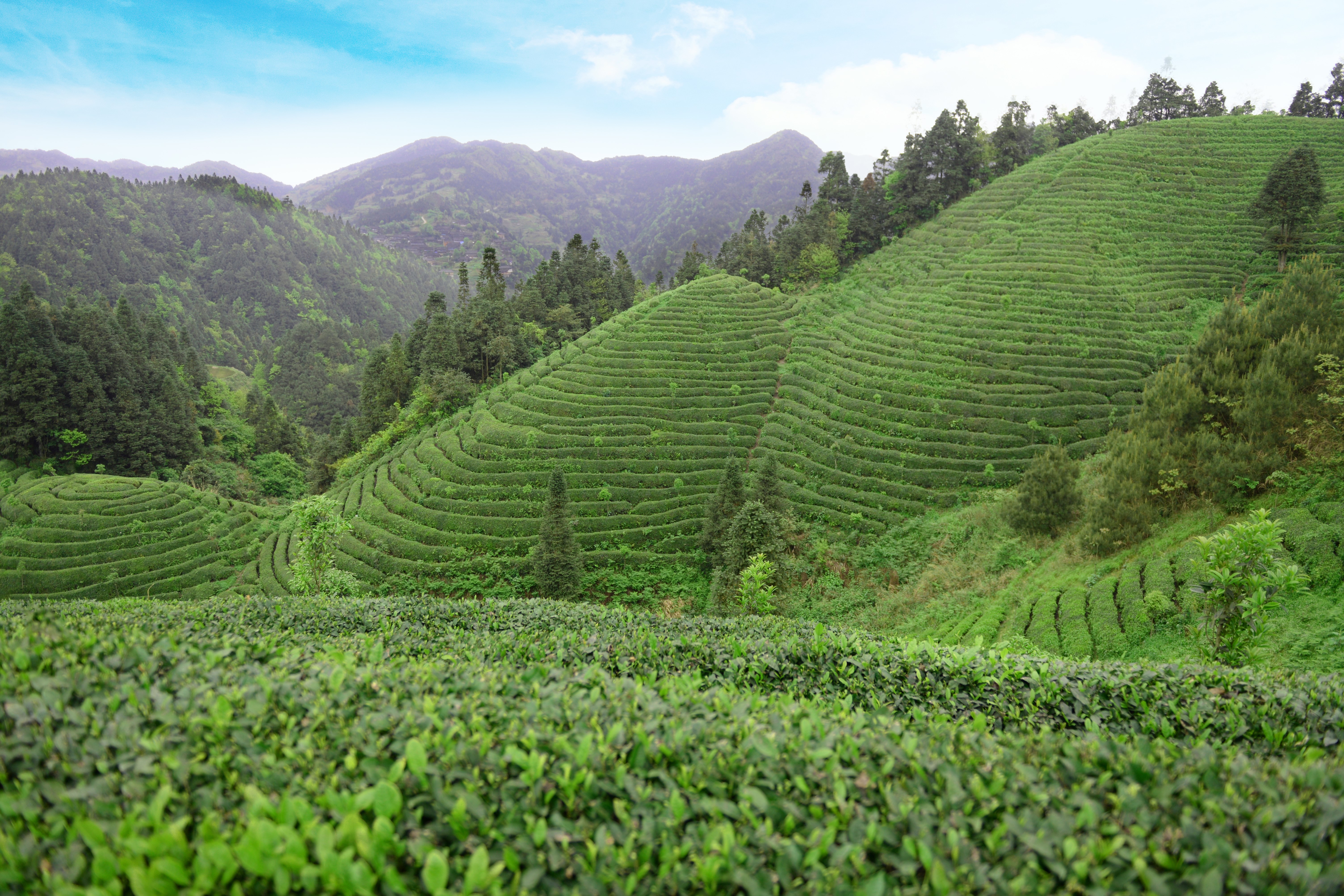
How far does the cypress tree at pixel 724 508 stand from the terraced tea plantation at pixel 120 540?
26.6 m

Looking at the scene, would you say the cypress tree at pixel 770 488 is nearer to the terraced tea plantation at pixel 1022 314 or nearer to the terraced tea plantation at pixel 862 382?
the terraced tea plantation at pixel 862 382

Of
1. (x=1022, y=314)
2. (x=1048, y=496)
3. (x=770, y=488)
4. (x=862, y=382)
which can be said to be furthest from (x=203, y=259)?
(x=1048, y=496)

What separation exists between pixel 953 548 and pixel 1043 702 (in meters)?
19.3

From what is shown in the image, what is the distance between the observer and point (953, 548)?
23234 millimetres

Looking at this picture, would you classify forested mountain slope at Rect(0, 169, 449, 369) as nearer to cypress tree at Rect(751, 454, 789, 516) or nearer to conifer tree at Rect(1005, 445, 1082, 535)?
cypress tree at Rect(751, 454, 789, 516)

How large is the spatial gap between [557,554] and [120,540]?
31152mm

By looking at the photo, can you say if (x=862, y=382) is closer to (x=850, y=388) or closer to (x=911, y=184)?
(x=850, y=388)

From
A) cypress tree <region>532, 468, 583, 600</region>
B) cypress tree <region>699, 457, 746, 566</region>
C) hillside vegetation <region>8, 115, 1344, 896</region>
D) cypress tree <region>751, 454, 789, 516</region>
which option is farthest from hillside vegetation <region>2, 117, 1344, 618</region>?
cypress tree <region>751, 454, 789, 516</region>

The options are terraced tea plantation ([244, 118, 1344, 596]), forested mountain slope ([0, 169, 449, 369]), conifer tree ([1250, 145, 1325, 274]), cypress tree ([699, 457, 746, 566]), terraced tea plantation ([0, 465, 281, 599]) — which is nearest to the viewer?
cypress tree ([699, 457, 746, 566])

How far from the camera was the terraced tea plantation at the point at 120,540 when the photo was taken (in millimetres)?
31453

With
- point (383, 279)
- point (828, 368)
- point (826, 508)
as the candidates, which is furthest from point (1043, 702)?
point (383, 279)

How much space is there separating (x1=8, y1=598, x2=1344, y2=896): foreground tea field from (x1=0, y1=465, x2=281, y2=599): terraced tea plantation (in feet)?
116

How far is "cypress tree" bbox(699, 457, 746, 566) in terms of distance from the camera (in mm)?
24938

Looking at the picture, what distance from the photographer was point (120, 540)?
33.9m
